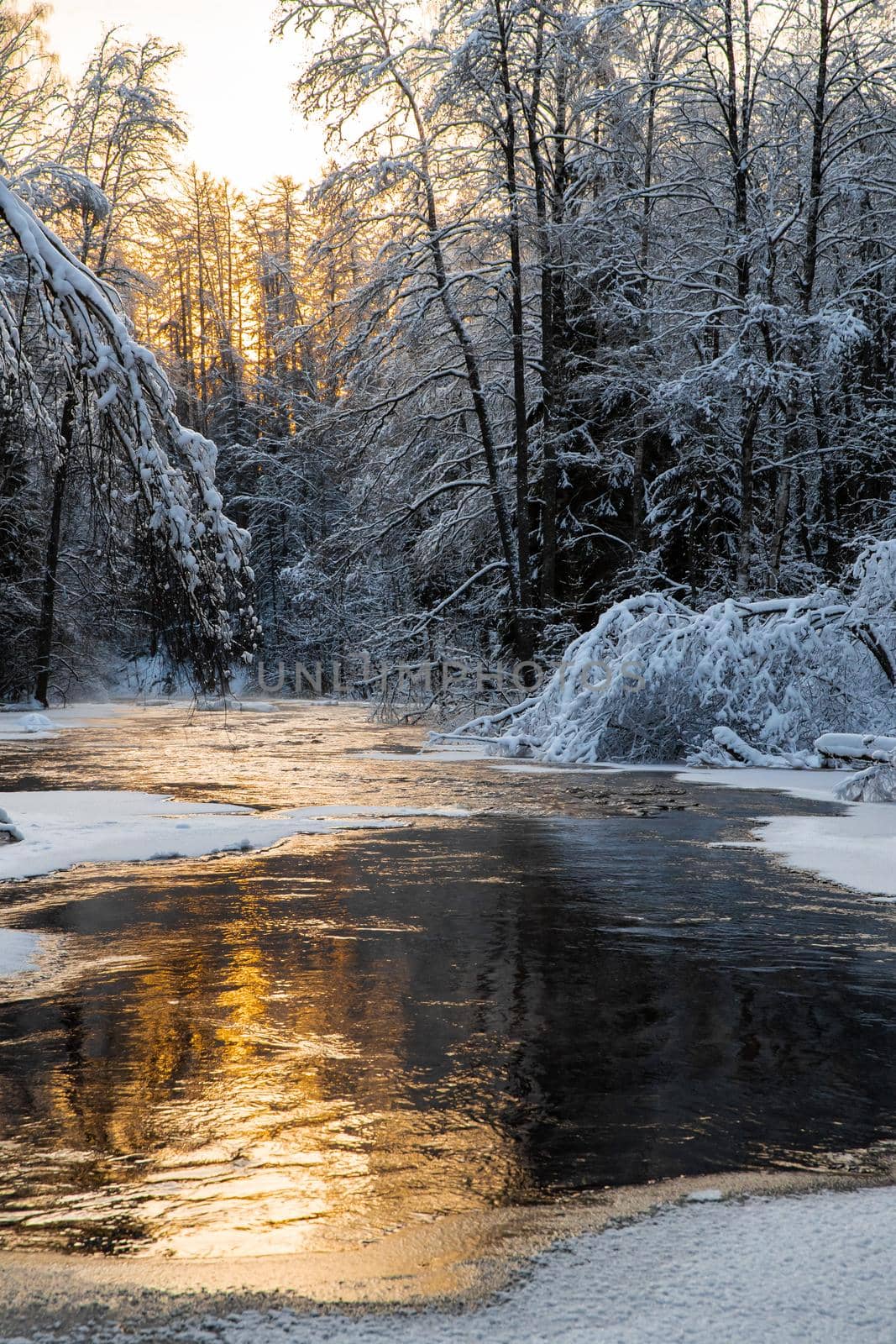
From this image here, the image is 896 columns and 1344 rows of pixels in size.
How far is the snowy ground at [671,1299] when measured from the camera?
2.43m

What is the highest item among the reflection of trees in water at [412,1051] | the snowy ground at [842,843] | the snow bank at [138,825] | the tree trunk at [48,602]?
the tree trunk at [48,602]

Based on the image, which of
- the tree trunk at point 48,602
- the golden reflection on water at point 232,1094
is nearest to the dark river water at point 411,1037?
the golden reflection on water at point 232,1094

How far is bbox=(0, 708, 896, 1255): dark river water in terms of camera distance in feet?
10.5

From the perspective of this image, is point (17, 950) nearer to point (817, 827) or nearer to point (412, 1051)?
point (412, 1051)

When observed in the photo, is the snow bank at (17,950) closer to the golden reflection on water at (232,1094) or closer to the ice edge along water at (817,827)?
the golden reflection on water at (232,1094)

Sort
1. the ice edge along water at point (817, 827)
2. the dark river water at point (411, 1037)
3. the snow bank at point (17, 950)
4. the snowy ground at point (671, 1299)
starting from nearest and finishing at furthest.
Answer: the snowy ground at point (671, 1299), the dark river water at point (411, 1037), the snow bank at point (17, 950), the ice edge along water at point (817, 827)

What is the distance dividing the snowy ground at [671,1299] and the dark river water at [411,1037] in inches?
13.4

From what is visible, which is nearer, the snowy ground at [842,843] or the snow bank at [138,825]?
the snowy ground at [842,843]

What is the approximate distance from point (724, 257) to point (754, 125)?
412 cm

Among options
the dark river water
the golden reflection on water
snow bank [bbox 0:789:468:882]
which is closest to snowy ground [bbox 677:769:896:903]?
the dark river water

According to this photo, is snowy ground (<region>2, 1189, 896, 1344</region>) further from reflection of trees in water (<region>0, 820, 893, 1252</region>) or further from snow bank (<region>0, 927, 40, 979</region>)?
snow bank (<region>0, 927, 40, 979</region>)

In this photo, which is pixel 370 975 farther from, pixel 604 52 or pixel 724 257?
pixel 604 52

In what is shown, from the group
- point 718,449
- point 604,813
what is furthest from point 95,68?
point 604,813

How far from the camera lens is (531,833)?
A: 30.7 ft
